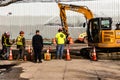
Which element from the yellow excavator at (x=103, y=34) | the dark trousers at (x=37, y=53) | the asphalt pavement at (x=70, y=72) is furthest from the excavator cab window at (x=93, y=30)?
the asphalt pavement at (x=70, y=72)

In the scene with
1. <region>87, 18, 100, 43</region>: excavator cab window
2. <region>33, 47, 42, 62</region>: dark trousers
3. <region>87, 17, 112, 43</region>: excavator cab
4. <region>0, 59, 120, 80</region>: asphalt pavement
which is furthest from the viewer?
<region>87, 18, 100, 43</region>: excavator cab window

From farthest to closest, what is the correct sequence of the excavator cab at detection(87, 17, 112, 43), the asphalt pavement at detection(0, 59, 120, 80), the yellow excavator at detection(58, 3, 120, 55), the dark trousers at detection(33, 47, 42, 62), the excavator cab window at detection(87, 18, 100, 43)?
1. the excavator cab window at detection(87, 18, 100, 43)
2. the excavator cab at detection(87, 17, 112, 43)
3. the yellow excavator at detection(58, 3, 120, 55)
4. the dark trousers at detection(33, 47, 42, 62)
5. the asphalt pavement at detection(0, 59, 120, 80)

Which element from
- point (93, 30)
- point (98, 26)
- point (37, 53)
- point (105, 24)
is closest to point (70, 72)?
point (37, 53)

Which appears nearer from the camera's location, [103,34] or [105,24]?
[103,34]

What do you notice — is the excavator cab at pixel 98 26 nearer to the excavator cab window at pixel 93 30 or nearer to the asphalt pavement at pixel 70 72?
the excavator cab window at pixel 93 30

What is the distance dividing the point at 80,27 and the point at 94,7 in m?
3.88

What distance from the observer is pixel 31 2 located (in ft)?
189

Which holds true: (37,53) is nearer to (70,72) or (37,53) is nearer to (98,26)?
(70,72)

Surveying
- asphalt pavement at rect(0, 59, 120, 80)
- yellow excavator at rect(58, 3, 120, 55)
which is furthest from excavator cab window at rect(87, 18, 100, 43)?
asphalt pavement at rect(0, 59, 120, 80)

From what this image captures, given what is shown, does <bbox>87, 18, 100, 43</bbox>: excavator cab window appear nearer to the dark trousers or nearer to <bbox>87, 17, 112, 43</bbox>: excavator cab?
<bbox>87, 17, 112, 43</bbox>: excavator cab

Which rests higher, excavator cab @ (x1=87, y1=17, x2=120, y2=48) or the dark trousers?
excavator cab @ (x1=87, y1=17, x2=120, y2=48)

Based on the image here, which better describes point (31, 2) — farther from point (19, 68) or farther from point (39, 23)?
point (19, 68)

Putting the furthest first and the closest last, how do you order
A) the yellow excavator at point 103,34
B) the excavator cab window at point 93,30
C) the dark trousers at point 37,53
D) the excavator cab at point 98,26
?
the excavator cab window at point 93,30 < the excavator cab at point 98,26 < the yellow excavator at point 103,34 < the dark trousers at point 37,53

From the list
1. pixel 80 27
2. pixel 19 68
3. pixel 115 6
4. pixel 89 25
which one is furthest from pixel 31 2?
pixel 19 68
